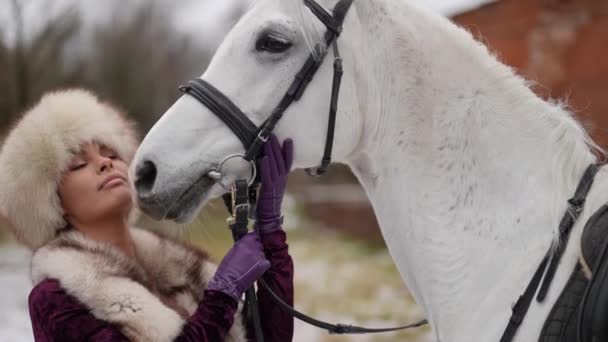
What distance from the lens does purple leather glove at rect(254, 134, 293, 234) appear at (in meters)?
1.59

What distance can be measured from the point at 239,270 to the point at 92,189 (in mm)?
519

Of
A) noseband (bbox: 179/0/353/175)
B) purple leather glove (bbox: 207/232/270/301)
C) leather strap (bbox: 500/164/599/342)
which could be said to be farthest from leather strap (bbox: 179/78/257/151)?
leather strap (bbox: 500/164/599/342)

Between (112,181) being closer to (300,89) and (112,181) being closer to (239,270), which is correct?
(239,270)

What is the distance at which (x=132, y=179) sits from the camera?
155cm

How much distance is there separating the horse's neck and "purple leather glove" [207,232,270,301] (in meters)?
0.39

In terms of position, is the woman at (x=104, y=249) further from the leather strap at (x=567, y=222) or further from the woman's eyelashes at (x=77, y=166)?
the leather strap at (x=567, y=222)

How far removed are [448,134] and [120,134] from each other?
3.48 feet

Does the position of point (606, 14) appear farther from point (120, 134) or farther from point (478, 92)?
point (120, 134)

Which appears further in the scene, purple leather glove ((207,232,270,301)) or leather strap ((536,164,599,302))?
purple leather glove ((207,232,270,301))

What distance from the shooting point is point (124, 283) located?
1549 mm

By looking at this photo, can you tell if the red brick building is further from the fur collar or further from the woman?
the fur collar

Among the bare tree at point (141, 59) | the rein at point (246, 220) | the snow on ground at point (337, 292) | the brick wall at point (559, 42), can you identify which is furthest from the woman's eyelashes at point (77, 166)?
the bare tree at point (141, 59)

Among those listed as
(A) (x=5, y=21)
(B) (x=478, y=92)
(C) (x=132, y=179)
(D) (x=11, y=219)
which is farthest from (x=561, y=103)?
(A) (x=5, y=21)

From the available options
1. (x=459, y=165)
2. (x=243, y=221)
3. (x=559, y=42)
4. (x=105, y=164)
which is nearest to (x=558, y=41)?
(x=559, y=42)
